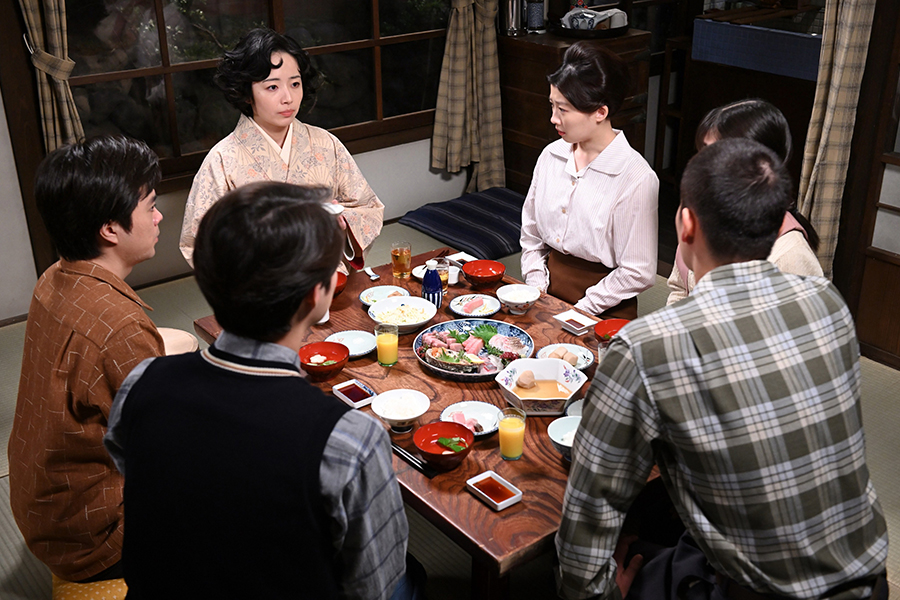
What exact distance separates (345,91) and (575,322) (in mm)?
2794

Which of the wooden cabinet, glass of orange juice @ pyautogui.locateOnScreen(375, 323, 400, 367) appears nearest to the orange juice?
glass of orange juice @ pyautogui.locateOnScreen(375, 323, 400, 367)

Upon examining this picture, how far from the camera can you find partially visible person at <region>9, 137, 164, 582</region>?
1793 millimetres

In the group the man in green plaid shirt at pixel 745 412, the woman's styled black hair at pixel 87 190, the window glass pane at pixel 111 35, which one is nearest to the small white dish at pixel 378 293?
the woman's styled black hair at pixel 87 190

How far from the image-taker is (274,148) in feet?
10.6

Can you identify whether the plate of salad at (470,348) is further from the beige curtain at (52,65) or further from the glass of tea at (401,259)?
the beige curtain at (52,65)

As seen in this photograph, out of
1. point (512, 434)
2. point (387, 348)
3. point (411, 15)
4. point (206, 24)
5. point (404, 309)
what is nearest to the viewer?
point (512, 434)

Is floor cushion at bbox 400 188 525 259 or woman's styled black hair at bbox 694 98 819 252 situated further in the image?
floor cushion at bbox 400 188 525 259

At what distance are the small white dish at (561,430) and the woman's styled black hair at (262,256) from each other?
851 millimetres

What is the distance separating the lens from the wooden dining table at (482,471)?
1688mm

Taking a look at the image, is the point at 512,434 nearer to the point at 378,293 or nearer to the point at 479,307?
the point at 479,307

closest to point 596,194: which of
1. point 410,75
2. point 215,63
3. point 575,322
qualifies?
point 575,322

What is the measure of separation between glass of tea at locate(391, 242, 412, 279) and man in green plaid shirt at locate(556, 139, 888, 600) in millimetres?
1447

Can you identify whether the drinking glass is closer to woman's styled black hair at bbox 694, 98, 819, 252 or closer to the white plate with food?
the white plate with food

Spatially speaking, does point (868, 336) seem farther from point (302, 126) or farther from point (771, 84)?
point (302, 126)
